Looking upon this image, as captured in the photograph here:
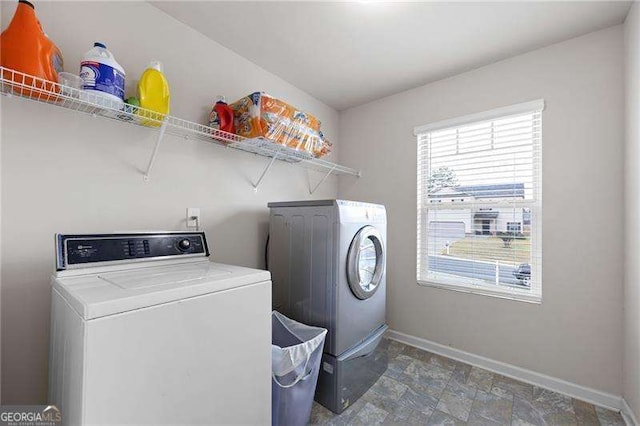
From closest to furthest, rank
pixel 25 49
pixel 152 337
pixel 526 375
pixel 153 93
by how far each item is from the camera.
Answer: pixel 152 337 < pixel 25 49 < pixel 153 93 < pixel 526 375

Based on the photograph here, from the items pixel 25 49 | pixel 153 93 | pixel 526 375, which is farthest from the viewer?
pixel 526 375

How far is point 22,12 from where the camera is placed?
41.3 inches

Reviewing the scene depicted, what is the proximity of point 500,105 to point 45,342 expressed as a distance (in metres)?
3.23

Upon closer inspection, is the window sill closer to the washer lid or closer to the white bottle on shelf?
the washer lid

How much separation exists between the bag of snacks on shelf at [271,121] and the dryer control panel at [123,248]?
2.46ft

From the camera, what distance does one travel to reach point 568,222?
1879 millimetres

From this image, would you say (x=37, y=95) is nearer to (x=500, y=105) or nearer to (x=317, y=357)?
(x=317, y=357)

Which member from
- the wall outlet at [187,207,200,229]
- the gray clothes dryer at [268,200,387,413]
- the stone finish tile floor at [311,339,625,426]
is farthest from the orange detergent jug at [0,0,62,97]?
the stone finish tile floor at [311,339,625,426]

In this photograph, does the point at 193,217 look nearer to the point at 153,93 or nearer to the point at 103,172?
the point at 103,172

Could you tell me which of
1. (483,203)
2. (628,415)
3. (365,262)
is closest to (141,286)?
(365,262)

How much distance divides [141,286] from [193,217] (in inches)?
35.4

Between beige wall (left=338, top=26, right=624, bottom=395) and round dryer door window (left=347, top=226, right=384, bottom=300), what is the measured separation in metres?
0.76

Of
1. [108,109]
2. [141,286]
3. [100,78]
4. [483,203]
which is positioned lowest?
[141,286]

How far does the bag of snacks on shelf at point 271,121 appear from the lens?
170 centimetres
